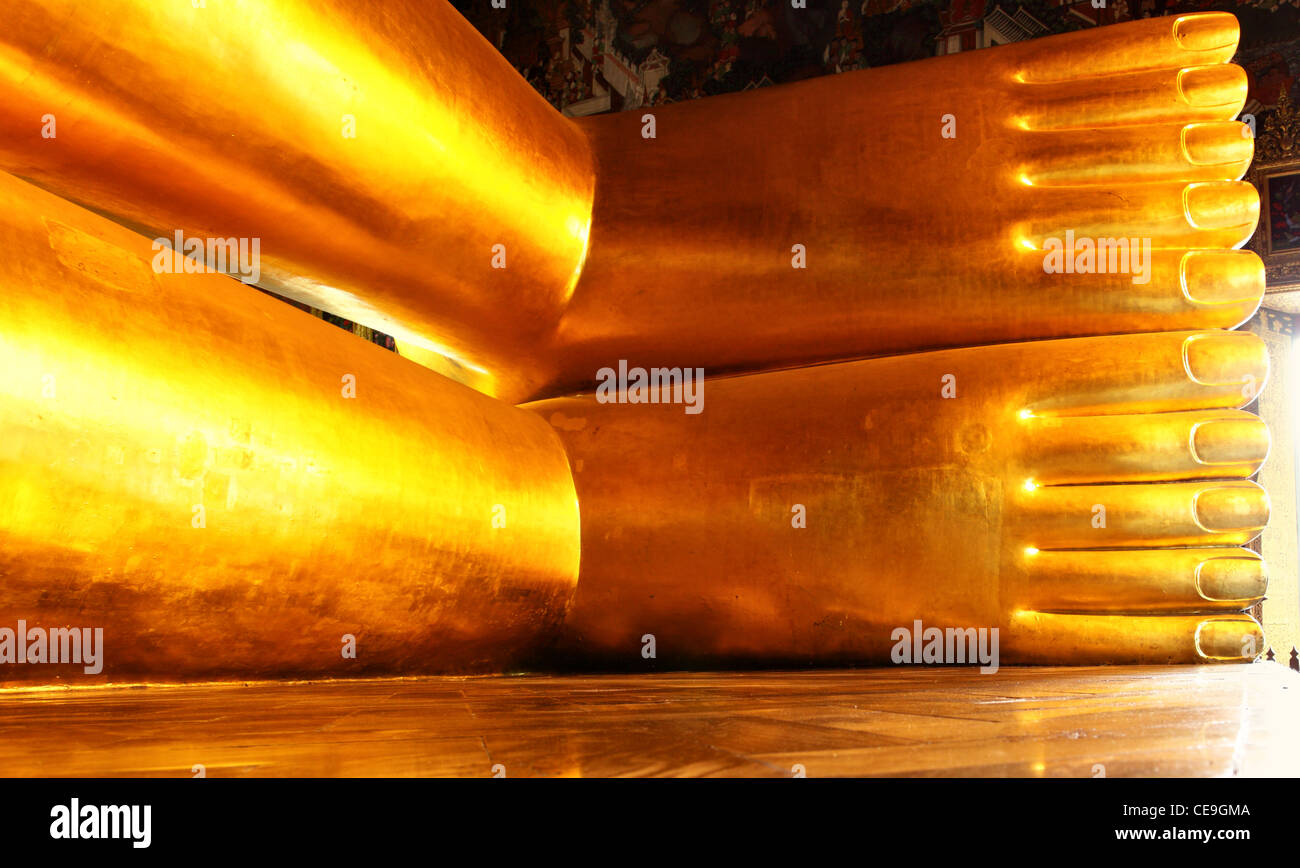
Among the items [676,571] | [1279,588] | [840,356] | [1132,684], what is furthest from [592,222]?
[1279,588]

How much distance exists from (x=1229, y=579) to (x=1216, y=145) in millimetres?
632

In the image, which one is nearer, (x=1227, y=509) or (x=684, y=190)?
(x=1227, y=509)

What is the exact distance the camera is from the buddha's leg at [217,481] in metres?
0.83

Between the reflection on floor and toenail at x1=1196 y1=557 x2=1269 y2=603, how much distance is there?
393 mm

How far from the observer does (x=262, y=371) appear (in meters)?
1.02

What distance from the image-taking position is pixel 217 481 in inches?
37.5

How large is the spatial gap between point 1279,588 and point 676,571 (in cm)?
357

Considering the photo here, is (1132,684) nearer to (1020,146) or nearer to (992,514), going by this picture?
(992,514)
